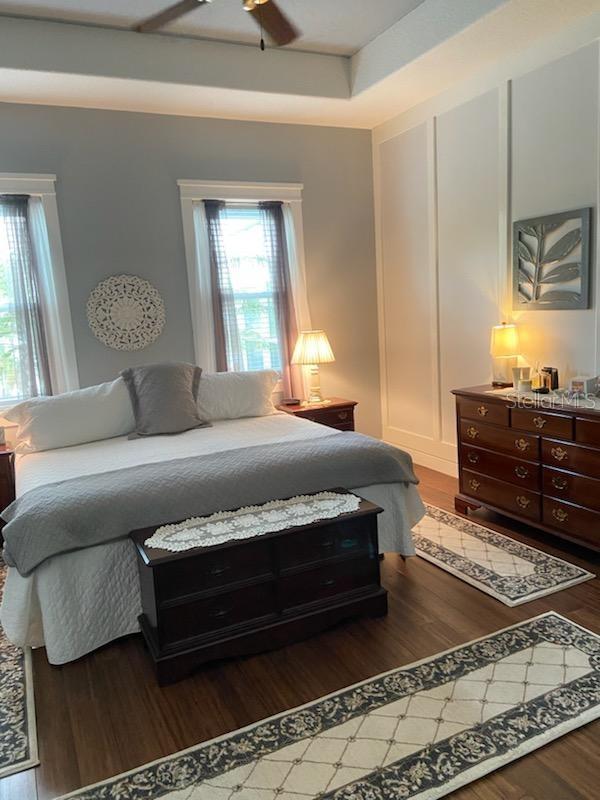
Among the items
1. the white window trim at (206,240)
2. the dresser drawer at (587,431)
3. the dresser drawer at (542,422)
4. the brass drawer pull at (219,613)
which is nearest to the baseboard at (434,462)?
the dresser drawer at (542,422)

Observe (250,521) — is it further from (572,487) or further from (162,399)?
(572,487)

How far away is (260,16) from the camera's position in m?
2.90

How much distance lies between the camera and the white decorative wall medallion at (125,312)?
14.2 ft

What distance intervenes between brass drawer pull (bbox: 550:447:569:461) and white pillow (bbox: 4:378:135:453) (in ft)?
8.17

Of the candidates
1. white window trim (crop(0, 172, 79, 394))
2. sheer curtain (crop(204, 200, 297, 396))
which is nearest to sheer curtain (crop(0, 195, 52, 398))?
white window trim (crop(0, 172, 79, 394))

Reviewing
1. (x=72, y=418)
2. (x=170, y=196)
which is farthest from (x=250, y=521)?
(x=170, y=196)

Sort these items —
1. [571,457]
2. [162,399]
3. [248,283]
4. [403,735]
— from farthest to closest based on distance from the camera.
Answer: [248,283] < [162,399] < [571,457] < [403,735]

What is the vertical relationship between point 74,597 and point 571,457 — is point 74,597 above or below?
below

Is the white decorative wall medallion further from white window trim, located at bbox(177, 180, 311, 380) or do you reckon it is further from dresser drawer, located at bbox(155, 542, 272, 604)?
dresser drawer, located at bbox(155, 542, 272, 604)

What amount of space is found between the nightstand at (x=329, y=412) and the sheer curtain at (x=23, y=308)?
1750 millimetres

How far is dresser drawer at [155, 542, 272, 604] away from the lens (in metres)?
2.31

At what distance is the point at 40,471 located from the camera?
3.12 meters

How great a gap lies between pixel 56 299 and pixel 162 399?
1.14m

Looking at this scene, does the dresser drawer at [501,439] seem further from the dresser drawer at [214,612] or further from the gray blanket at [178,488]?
the dresser drawer at [214,612]
